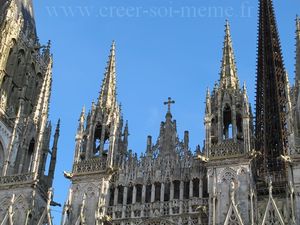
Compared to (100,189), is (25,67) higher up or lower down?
higher up

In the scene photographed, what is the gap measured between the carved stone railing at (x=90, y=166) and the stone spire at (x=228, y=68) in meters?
6.72

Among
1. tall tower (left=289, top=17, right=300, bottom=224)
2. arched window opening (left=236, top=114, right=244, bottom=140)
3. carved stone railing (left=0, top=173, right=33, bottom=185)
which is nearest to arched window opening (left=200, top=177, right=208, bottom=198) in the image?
arched window opening (left=236, top=114, right=244, bottom=140)

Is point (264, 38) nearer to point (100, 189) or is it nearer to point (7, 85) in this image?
point (7, 85)

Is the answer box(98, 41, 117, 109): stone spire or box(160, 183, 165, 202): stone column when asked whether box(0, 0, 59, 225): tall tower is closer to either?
box(98, 41, 117, 109): stone spire

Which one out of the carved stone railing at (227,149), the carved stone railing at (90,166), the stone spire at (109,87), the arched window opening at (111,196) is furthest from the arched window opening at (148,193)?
the stone spire at (109,87)

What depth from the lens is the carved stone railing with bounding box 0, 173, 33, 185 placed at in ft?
102

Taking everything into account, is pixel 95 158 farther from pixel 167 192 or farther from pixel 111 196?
pixel 167 192

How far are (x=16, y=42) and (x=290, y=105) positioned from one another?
65.9ft

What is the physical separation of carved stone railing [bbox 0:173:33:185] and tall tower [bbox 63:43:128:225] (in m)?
2.55

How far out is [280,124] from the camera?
44750mm

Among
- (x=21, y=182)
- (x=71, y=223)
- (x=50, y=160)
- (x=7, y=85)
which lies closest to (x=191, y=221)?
(x=71, y=223)

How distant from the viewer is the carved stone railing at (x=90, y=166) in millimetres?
29875

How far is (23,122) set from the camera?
1403 inches

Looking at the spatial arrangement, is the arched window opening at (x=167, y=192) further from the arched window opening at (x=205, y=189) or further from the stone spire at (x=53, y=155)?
the stone spire at (x=53, y=155)
